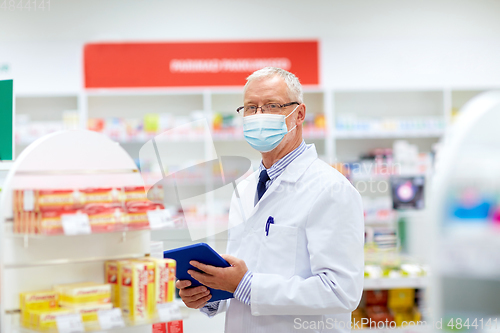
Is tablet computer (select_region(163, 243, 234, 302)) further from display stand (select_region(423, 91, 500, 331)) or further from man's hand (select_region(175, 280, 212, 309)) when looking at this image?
display stand (select_region(423, 91, 500, 331))

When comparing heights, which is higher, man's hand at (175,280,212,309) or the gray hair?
the gray hair

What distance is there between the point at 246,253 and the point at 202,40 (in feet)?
14.2

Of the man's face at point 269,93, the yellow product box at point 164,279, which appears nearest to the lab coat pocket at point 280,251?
the yellow product box at point 164,279

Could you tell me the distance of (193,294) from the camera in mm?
1726

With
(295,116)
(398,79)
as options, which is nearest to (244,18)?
(398,79)

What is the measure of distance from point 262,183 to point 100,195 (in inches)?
24.9

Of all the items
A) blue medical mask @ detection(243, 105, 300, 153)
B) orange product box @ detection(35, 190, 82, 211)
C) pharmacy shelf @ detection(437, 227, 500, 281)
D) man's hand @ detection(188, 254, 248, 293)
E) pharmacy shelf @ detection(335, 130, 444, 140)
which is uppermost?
pharmacy shelf @ detection(335, 130, 444, 140)

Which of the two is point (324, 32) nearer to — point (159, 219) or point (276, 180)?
point (276, 180)

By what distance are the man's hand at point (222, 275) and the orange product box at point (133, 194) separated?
1.13 ft

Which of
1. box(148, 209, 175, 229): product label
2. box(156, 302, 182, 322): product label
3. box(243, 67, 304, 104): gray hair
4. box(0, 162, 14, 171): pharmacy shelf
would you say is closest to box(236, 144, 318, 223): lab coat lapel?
box(243, 67, 304, 104): gray hair

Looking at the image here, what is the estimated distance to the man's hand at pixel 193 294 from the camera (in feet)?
5.65

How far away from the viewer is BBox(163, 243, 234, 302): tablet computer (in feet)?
4.97

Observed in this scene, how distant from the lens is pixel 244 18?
5965mm

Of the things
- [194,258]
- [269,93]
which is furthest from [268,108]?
[194,258]
